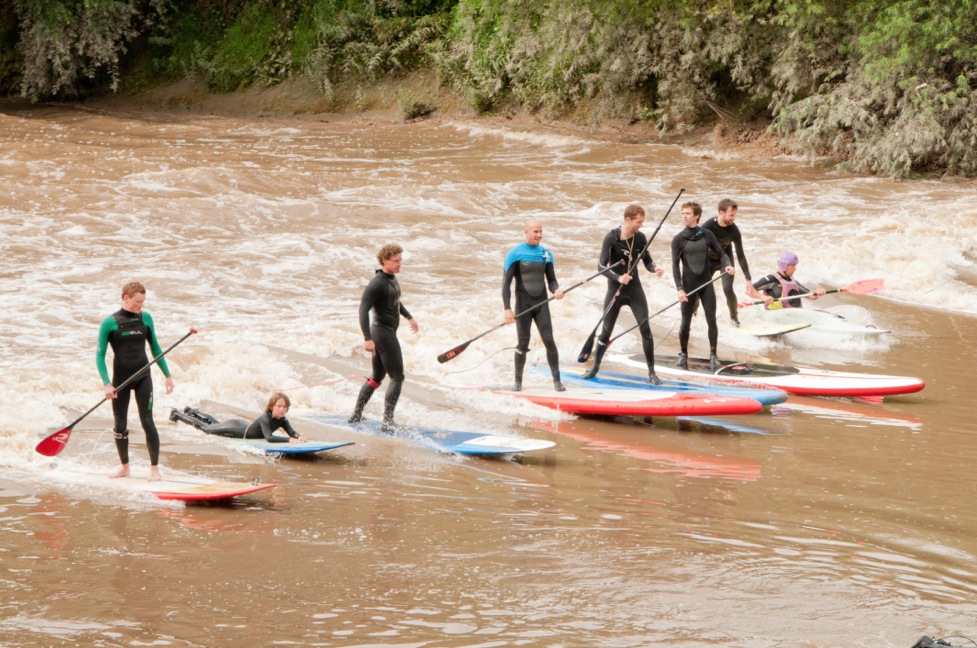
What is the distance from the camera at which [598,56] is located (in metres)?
27.2

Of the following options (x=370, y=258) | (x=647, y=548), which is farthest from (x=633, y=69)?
(x=647, y=548)

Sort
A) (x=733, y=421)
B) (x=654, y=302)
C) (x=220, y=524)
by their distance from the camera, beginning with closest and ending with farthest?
(x=220, y=524) → (x=733, y=421) → (x=654, y=302)

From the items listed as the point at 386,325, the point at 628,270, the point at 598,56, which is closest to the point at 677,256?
the point at 628,270

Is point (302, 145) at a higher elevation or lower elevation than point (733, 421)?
higher

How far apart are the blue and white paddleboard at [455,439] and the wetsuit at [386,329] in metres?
0.12

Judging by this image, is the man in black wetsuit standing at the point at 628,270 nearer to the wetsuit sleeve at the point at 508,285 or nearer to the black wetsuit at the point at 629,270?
the black wetsuit at the point at 629,270

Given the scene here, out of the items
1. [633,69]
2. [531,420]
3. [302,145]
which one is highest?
[633,69]

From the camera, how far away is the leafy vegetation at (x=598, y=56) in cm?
2306

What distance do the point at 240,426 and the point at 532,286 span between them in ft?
9.70

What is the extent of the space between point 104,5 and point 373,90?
804 centimetres

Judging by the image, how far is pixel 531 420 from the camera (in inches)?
362

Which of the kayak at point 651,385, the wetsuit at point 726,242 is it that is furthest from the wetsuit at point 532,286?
the wetsuit at point 726,242

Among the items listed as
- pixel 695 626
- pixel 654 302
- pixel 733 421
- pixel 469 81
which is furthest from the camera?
pixel 469 81

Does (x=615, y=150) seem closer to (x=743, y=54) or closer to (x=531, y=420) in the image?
(x=743, y=54)
